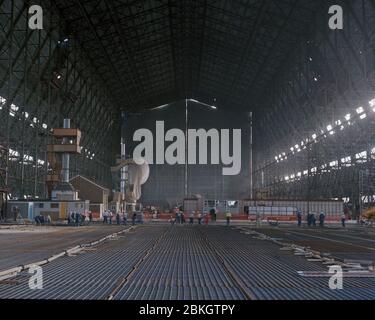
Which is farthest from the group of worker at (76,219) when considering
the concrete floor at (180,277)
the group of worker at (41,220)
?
the concrete floor at (180,277)

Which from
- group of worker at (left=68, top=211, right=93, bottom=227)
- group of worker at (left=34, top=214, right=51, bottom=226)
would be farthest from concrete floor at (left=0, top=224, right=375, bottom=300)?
group of worker at (left=34, top=214, right=51, bottom=226)

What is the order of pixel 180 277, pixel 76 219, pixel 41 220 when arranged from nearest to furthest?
pixel 180 277 < pixel 76 219 < pixel 41 220

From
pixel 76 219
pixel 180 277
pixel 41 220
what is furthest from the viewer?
pixel 41 220

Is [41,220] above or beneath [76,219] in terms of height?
beneath

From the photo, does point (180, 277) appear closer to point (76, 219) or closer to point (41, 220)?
point (76, 219)

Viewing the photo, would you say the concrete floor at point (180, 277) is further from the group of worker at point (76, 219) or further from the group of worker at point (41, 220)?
the group of worker at point (41, 220)

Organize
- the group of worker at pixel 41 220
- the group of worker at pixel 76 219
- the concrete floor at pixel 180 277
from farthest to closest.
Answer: the group of worker at pixel 41 220 → the group of worker at pixel 76 219 → the concrete floor at pixel 180 277

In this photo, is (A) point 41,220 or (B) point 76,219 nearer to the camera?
(B) point 76,219

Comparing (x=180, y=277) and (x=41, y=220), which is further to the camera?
(x=41, y=220)

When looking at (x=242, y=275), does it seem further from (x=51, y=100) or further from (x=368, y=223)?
(x=51, y=100)

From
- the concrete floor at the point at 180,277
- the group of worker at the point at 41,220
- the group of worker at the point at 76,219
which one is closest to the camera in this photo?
the concrete floor at the point at 180,277

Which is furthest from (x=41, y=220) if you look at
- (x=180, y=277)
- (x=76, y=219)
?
(x=180, y=277)
